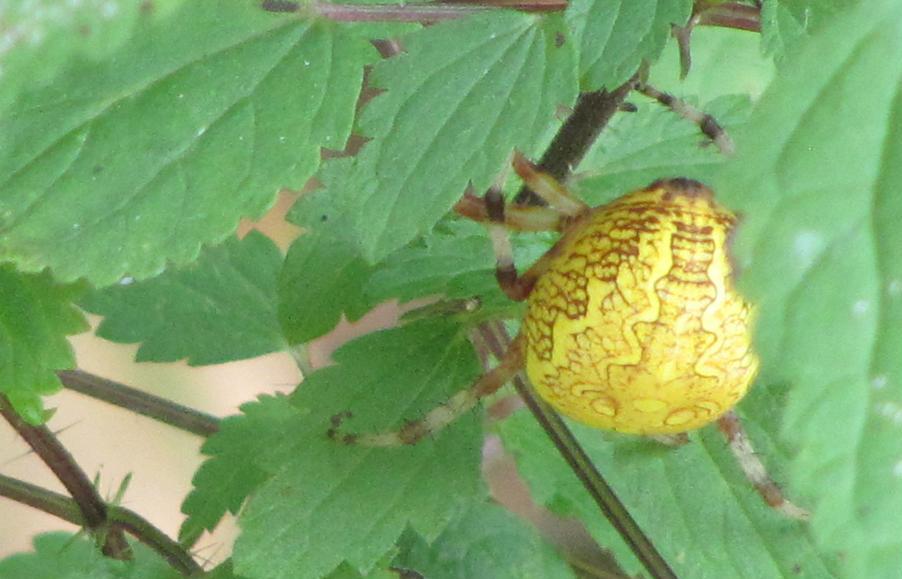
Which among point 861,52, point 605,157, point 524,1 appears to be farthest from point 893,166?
point 605,157

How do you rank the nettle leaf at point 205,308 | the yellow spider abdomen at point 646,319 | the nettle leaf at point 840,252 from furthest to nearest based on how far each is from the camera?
the nettle leaf at point 205,308 < the yellow spider abdomen at point 646,319 < the nettle leaf at point 840,252

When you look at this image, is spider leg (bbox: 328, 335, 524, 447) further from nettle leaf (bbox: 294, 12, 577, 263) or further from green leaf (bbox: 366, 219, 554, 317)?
nettle leaf (bbox: 294, 12, 577, 263)

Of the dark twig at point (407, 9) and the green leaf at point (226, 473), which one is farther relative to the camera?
the green leaf at point (226, 473)

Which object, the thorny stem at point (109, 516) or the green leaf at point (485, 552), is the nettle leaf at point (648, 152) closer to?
the green leaf at point (485, 552)

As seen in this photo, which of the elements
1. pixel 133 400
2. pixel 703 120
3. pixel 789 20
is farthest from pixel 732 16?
pixel 133 400

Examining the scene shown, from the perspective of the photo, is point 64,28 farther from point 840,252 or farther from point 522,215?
point 522,215

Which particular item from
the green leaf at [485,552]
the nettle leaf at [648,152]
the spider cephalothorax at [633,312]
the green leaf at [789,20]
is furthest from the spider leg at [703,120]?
the green leaf at [485,552]

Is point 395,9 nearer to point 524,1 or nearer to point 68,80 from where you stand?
point 524,1
